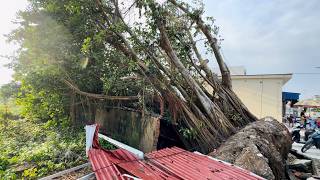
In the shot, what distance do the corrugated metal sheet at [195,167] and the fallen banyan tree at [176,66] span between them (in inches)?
58.2

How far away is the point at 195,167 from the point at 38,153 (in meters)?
4.21

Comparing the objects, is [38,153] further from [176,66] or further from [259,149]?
[259,149]

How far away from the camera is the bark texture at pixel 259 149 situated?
15.3 feet

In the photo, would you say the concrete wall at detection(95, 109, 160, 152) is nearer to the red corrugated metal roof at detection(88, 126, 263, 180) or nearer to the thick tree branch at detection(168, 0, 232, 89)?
the red corrugated metal roof at detection(88, 126, 263, 180)

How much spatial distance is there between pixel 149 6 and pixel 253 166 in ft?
14.7

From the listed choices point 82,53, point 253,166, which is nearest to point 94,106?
point 82,53

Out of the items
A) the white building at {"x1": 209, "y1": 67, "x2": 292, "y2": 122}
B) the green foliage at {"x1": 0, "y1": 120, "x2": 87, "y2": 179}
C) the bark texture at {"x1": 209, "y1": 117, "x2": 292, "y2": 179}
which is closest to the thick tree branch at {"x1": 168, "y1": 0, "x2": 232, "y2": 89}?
the bark texture at {"x1": 209, "y1": 117, "x2": 292, "y2": 179}

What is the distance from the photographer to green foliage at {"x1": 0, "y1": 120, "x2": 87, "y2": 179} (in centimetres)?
555

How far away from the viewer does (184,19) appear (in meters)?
8.06

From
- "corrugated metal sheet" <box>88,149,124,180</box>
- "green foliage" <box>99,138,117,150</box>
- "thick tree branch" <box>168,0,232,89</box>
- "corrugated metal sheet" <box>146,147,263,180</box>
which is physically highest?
"thick tree branch" <box>168,0,232,89</box>

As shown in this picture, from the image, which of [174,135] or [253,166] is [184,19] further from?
[253,166]

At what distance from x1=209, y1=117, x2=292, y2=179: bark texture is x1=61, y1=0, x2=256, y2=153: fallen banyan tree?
631mm

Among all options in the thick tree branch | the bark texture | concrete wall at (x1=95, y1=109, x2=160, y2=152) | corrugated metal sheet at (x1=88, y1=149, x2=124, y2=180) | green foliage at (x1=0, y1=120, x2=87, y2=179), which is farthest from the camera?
the thick tree branch

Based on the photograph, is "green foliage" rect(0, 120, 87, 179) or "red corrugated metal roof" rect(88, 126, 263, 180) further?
→ "green foliage" rect(0, 120, 87, 179)
